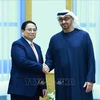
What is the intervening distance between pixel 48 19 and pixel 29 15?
1.09ft

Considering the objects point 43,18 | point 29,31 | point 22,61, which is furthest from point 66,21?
point 43,18

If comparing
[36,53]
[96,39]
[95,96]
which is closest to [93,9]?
[96,39]

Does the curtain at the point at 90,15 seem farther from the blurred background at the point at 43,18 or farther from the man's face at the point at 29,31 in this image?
the man's face at the point at 29,31

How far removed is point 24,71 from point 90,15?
6.48 feet

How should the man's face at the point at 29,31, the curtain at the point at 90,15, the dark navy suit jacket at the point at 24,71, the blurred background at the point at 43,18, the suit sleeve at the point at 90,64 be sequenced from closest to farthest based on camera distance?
the suit sleeve at the point at 90,64 → the dark navy suit jacket at the point at 24,71 → the man's face at the point at 29,31 → the blurred background at the point at 43,18 → the curtain at the point at 90,15

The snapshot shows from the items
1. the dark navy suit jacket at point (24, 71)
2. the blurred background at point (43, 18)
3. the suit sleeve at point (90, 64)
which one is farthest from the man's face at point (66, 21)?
the blurred background at point (43, 18)

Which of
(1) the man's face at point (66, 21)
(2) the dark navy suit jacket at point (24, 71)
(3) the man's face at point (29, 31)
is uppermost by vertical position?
(1) the man's face at point (66, 21)

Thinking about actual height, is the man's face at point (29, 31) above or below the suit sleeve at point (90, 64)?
above

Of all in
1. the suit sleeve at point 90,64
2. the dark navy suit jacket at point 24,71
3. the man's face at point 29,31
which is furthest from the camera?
the man's face at point 29,31

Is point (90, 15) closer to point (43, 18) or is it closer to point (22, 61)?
point (43, 18)

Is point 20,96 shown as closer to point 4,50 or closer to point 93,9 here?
point 4,50

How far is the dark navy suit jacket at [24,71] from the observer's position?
2932 mm

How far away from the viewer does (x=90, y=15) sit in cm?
449

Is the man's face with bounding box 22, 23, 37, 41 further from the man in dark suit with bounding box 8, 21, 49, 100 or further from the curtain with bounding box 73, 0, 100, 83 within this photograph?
the curtain with bounding box 73, 0, 100, 83
